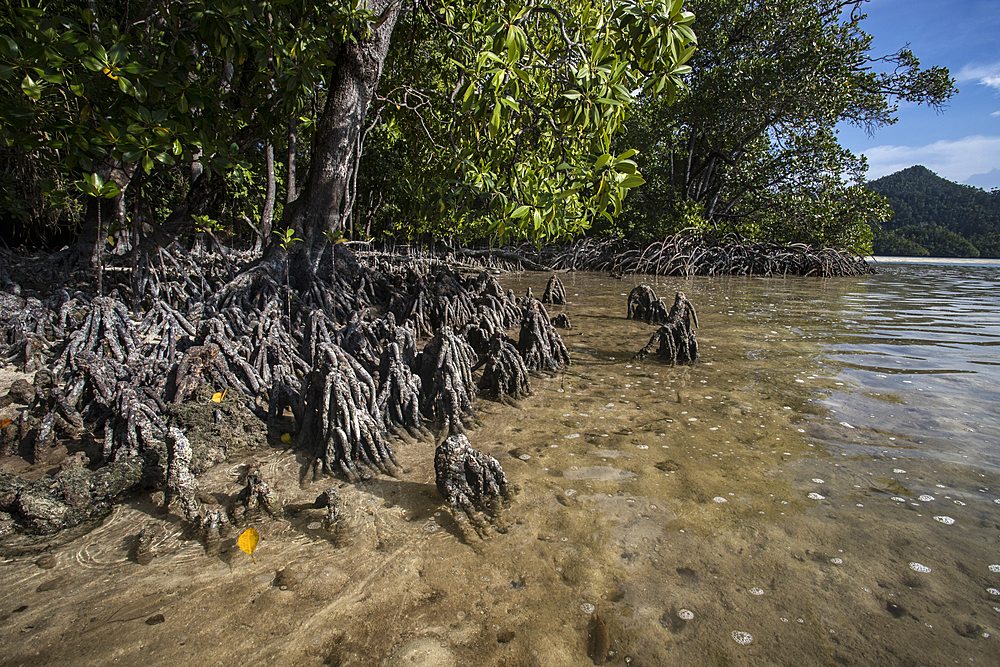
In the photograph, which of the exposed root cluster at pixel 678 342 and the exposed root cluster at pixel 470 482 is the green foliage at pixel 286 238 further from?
the exposed root cluster at pixel 678 342

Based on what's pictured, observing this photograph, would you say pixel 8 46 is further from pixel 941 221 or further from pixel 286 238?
pixel 941 221

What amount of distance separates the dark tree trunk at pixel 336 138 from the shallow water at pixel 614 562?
10.9 feet

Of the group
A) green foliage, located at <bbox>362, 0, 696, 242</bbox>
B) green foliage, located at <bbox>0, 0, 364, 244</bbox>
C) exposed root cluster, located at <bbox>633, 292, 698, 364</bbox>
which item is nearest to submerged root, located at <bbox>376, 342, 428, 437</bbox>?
green foliage, located at <bbox>362, 0, 696, 242</bbox>

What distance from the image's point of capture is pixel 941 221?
34.3 metres

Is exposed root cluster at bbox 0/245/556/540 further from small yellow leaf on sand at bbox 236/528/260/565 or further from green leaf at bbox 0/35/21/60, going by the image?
green leaf at bbox 0/35/21/60

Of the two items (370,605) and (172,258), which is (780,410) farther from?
(172,258)

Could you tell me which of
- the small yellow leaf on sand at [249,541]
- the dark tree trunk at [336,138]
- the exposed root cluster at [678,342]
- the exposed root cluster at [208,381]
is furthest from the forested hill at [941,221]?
the small yellow leaf on sand at [249,541]

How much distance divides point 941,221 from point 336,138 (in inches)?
1738

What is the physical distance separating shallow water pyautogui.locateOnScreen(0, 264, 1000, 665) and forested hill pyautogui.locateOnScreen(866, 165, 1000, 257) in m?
35.5

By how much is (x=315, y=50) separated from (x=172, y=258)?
252 cm

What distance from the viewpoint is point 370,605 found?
1.63 meters

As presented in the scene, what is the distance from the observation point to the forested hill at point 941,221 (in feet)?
104

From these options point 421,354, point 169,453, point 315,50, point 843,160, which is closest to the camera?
point 169,453

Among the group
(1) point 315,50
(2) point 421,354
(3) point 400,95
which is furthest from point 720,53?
(2) point 421,354
